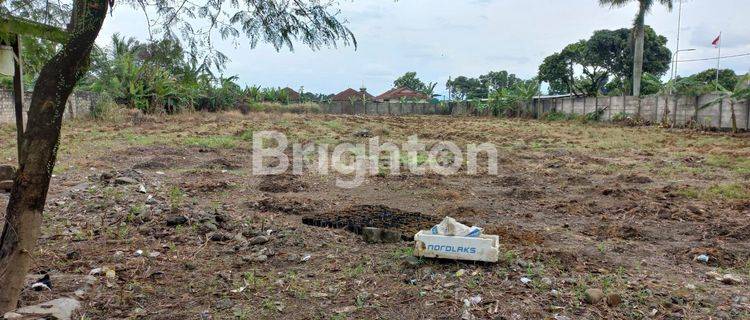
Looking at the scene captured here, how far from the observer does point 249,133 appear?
15.7m

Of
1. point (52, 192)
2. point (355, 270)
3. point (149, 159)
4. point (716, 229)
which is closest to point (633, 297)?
point (355, 270)

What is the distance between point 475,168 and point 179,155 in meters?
5.89

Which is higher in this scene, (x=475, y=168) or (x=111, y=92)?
(x=111, y=92)

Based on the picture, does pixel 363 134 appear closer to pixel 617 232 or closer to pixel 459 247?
pixel 617 232

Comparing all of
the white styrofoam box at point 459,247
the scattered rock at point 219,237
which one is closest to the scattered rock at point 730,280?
the white styrofoam box at point 459,247

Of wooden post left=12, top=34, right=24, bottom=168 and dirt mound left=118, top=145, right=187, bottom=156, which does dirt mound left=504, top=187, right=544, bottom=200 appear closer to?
wooden post left=12, top=34, right=24, bottom=168

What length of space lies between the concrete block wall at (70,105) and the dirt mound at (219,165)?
8657mm

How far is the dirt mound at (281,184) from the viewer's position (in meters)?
7.52

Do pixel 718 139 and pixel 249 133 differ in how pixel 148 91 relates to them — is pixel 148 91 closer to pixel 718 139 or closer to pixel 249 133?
pixel 249 133

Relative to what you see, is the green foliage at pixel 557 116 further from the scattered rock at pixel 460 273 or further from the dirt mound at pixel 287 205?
the scattered rock at pixel 460 273

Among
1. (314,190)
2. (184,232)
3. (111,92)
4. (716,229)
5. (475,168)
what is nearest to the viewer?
(184,232)

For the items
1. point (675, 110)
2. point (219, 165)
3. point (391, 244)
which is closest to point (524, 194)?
point (391, 244)

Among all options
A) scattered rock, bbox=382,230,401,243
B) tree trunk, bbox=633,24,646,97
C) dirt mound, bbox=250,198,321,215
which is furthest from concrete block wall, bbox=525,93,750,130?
scattered rock, bbox=382,230,401,243

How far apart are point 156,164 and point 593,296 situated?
26.2 ft
